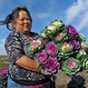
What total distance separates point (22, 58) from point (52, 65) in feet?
1.47

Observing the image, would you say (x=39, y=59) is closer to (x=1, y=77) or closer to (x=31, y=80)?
(x=31, y=80)

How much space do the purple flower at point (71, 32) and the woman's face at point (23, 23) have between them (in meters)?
0.70

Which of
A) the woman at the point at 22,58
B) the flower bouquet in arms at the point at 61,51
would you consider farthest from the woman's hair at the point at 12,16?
the flower bouquet in arms at the point at 61,51

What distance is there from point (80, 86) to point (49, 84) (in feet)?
2.09

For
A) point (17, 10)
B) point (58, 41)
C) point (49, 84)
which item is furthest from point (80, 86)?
point (17, 10)

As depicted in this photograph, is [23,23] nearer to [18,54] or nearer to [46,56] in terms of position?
[18,54]

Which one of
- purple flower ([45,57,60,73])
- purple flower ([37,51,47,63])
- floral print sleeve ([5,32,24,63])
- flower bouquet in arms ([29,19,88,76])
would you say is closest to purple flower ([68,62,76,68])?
Result: flower bouquet in arms ([29,19,88,76])

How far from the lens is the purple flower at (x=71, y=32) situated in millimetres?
3520

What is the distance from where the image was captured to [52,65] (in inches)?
133

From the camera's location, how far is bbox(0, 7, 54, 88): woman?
11.9 feet

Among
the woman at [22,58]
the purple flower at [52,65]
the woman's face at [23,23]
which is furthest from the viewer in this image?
the woman's face at [23,23]

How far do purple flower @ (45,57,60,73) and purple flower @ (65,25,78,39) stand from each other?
0.39 metres

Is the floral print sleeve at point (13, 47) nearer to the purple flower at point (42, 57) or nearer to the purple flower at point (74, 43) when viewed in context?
the purple flower at point (42, 57)

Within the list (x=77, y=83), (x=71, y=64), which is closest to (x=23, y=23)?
(x=71, y=64)
